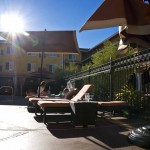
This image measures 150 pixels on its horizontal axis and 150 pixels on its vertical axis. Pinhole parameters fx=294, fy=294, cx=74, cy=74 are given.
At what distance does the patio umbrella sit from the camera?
343 centimetres

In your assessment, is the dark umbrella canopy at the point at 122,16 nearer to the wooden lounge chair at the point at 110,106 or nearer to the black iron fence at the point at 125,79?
the black iron fence at the point at 125,79

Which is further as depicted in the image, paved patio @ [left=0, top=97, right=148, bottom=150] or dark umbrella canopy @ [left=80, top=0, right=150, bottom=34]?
paved patio @ [left=0, top=97, right=148, bottom=150]

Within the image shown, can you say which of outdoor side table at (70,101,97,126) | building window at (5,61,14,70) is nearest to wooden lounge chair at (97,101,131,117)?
outdoor side table at (70,101,97,126)

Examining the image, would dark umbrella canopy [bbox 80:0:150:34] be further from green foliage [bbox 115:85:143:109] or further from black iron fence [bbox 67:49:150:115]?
green foliage [bbox 115:85:143:109]

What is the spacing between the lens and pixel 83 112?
6996 mm

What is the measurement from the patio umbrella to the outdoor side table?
3593mm

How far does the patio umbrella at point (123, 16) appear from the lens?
343 centimetres

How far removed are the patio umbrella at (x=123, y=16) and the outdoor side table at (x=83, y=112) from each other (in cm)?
359

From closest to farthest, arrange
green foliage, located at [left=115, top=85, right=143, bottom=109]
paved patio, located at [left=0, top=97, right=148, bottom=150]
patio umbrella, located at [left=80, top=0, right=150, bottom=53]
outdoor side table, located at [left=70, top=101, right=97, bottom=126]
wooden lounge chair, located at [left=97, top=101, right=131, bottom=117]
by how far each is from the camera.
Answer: patio umbrella, located at [left=80, top=0, right=150, bottom=53] < paved patio, located at [left=0, top=97, right=148, bottom=150] < outdoor side table, located at [left=70, top=101, right=97, bottom=126] < wooden lounge chair, located at [left=97, top=101, right=131, bottom=117] < green foliage, located at [left=115, top=85, right=143, bottom=109]

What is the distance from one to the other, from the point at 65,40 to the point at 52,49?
1.25 m

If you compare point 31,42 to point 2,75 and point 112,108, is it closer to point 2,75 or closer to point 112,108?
point 112,108

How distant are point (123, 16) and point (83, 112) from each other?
153 inches

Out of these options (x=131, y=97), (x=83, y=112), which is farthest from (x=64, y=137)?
(x=131, y=97)

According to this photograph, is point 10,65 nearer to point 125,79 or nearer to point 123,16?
point 125,79
